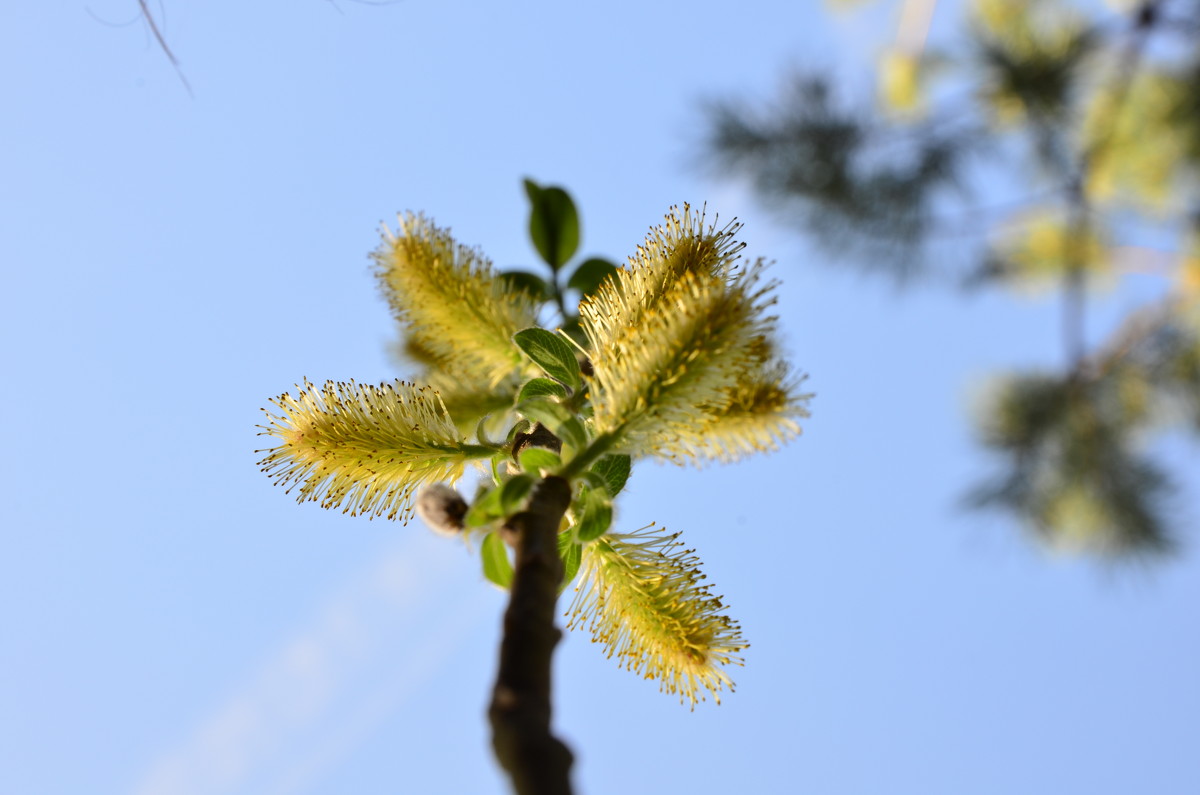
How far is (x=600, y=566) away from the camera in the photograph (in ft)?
3.51

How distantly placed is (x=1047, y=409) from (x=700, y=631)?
3.29 m

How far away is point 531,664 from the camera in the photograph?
26.7 inches

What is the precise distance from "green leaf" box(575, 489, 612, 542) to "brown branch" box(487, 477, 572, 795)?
117mm

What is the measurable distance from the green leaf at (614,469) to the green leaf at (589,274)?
2.33 ft

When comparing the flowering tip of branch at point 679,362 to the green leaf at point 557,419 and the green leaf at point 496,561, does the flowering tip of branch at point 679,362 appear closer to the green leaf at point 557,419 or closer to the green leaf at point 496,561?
the green leaf at point 557,419

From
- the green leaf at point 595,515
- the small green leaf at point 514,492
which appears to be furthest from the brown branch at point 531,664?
the green leaf at point 595,515

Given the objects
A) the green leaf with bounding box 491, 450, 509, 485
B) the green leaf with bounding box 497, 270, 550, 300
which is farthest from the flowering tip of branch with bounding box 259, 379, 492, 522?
the green leaf with bounding box 497, 270, 550, 300

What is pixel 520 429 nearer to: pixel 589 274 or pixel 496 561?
pixel 496 561

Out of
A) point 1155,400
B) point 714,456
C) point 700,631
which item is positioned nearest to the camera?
point 700,631

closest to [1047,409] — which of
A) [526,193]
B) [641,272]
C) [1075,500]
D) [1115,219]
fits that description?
[1075,500]

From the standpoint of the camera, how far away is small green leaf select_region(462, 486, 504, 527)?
87 centimetres

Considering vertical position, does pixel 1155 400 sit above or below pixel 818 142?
above

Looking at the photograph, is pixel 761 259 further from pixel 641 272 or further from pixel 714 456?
pixel 714 456

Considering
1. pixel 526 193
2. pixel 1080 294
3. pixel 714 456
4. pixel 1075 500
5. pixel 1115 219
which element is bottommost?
pixel 714 456
